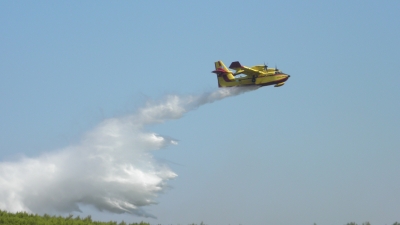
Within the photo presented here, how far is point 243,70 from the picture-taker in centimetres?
5988

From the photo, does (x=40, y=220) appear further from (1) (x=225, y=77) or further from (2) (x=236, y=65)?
(1) (x=225, y=77)

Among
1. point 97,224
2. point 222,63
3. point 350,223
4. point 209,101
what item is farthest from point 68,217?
point 222,63

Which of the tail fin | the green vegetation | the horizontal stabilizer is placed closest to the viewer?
the green vegetation

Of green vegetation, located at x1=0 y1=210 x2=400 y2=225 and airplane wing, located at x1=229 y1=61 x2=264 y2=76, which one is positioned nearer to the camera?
green vegetation, located at x1=0 y1=210 x2=400 y2=225

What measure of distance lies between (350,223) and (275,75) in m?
28.2

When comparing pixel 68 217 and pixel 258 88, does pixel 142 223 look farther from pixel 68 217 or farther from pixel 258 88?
pixel 258 88

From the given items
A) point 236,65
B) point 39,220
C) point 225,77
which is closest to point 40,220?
point 39,220

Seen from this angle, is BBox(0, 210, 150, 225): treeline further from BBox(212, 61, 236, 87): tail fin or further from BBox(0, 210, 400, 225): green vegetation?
BBox(212, 61, 236, 87): tail fin

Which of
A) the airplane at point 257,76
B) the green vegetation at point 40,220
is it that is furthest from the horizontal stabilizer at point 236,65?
the green vegetation at point 40,220

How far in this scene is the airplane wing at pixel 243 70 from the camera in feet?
196

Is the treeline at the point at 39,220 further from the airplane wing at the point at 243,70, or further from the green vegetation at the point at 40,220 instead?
the airplane wing at the point at 243,70

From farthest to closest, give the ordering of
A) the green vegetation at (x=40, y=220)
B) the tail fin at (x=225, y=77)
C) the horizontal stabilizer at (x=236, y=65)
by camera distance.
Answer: the tail fin at (x=225, y=77) → the horizontal stabilizer at (x=236, y=65) → the green vegetation at (x=40, y=220)

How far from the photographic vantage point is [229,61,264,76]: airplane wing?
59.6 metres

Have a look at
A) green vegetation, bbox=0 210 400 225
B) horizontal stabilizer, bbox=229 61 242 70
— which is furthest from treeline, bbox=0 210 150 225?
horizontal stabilizer, bbox=229 61 242 70
